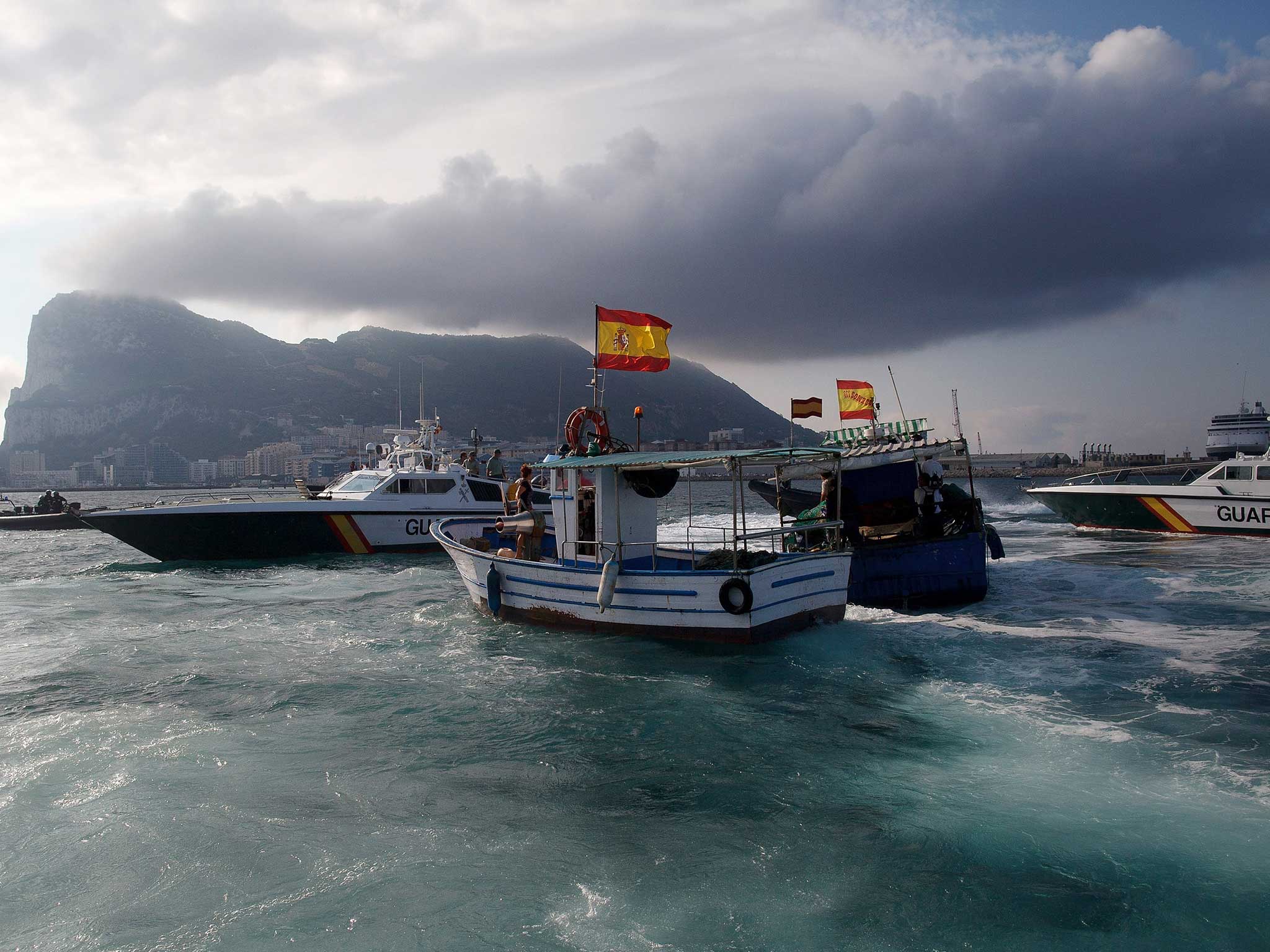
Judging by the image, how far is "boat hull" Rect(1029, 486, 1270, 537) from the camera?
1076 inches

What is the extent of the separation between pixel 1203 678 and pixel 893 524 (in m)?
9.97

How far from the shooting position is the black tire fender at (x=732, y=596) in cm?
1195

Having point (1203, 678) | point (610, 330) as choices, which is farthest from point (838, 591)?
point (610, 330)

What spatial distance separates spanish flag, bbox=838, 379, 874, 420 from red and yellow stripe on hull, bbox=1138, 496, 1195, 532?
1350 cm

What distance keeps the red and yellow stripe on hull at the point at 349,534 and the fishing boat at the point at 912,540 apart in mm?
15504

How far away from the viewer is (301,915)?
5441 mm

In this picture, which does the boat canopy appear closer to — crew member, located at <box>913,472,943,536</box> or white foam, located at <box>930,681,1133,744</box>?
white foam, located at <box>930,681,1133,744</box>

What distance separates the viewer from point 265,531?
2548 cm

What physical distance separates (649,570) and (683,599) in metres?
0.86

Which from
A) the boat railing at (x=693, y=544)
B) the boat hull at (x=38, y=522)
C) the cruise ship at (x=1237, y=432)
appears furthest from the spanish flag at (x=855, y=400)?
the cruise ship at (x=1237, y=432)

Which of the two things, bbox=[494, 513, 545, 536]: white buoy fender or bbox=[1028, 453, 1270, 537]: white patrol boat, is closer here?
bbox=[494, 513, 545, 536]: white buoy fender

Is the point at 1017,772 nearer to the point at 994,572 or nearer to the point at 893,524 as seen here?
the point at 893,524

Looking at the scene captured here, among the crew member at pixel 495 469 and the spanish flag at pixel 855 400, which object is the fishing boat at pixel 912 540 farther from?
the crew member at pixel 495 469

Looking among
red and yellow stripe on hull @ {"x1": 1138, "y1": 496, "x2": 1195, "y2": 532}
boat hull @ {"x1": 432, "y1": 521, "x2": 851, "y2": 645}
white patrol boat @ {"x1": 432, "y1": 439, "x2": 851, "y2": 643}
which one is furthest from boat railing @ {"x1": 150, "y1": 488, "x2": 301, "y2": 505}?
red and yellow stripe on hull @ {"x1": 1138, "y1": 496, "x2": 1195, "y2": 532}
